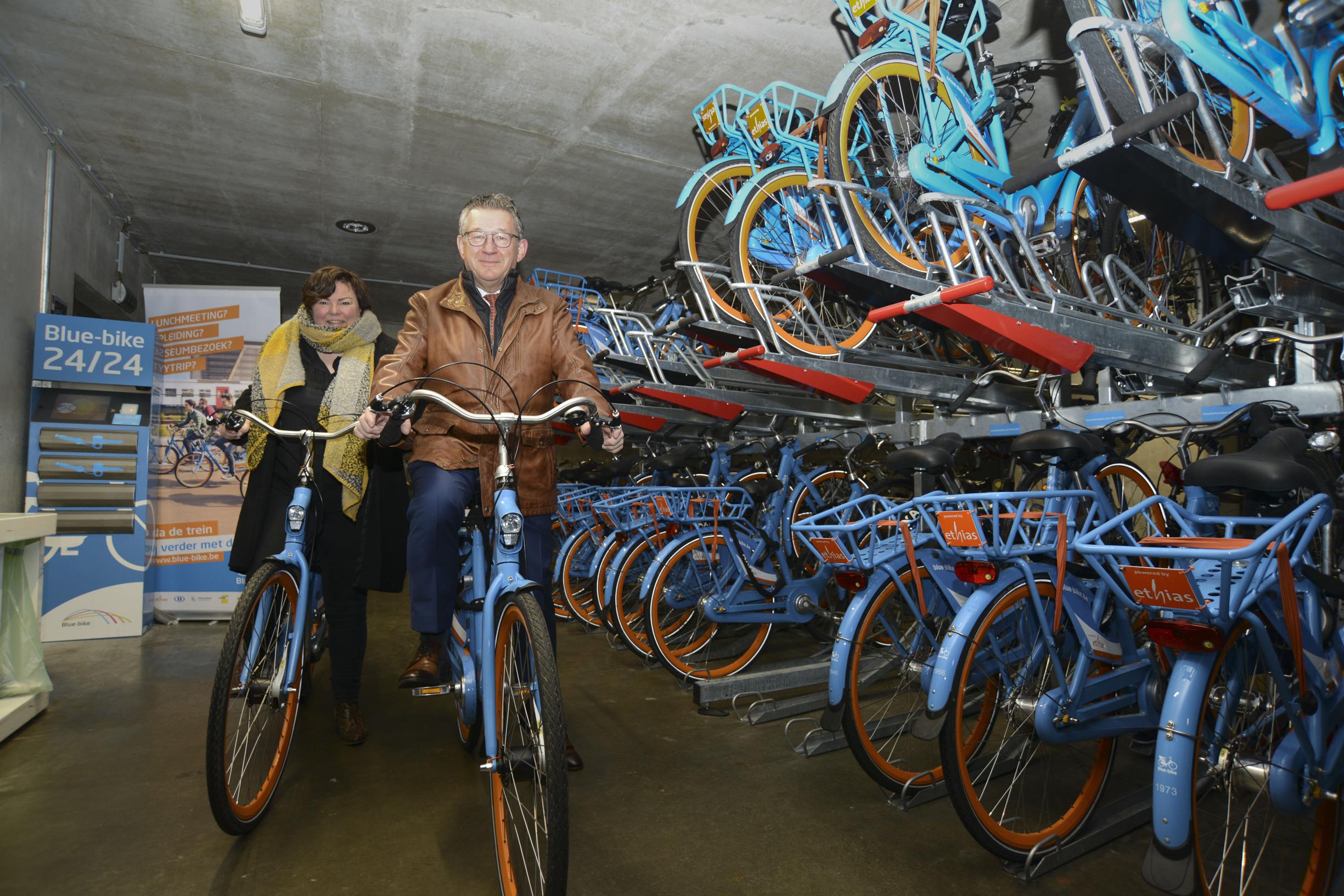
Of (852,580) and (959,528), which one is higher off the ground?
(959,528)

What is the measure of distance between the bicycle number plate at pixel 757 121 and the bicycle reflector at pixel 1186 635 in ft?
9.06

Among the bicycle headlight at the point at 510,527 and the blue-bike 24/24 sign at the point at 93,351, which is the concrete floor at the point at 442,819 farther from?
the blue-bike 24/24 sign at the point at 93,351

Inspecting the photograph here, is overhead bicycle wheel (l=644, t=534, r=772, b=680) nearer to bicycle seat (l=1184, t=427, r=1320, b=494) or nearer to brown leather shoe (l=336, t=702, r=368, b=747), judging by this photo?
brown leather shoe (l=336, t=702, r=368, b=747)

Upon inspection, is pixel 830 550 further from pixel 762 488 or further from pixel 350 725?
pixel 350 725

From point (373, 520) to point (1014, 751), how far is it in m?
2.14

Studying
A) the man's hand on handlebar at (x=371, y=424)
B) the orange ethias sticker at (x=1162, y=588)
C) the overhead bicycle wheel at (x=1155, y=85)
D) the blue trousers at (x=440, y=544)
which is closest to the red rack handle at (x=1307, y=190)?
the overhead bicycle wheel at (x=1155, y=85)

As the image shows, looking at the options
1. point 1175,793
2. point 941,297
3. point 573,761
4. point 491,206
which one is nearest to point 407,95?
point 491,206

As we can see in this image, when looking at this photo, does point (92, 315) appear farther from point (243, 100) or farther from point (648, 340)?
point (648, 340)

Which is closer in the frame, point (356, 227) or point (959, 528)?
point (959, 528)

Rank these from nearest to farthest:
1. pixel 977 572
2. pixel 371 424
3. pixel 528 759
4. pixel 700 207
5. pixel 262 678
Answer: pixel 528 759, pixel 371 424, pixel 977 572, pixel 262 678, pixel 700 207

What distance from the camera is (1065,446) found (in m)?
2.09

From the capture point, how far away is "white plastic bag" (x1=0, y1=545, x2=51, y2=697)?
2.85 m

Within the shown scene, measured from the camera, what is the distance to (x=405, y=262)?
23.9ft

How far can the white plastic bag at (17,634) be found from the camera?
9.34 ft
